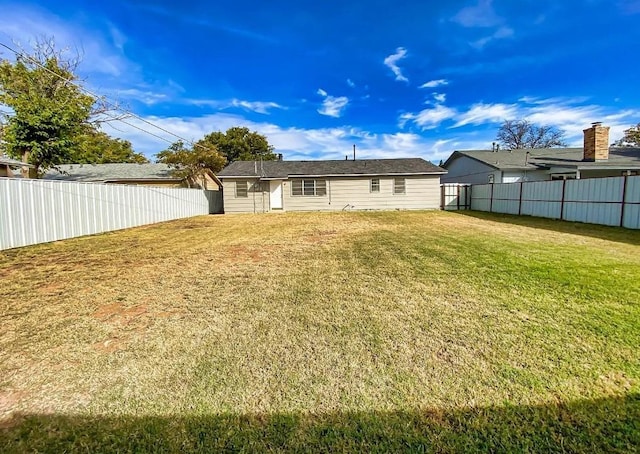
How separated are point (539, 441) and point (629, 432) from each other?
20.3 inches

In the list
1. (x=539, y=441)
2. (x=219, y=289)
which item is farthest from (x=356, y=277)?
(x=539, y=441)

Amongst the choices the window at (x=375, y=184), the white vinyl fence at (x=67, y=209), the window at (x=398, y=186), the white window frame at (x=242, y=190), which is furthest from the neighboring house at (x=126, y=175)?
the window at (x=398, y=186)

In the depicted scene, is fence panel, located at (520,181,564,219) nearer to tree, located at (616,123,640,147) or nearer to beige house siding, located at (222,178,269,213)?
beige house siding, located at (222,178,269,213)

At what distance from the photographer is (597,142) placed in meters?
15.8

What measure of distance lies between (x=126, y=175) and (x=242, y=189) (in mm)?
9834

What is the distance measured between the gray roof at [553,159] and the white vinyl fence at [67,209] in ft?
63.3

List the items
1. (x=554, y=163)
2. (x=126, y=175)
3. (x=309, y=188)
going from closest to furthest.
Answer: (x=554, y=163) < (x=309, y=188) < (x=126, y=175)

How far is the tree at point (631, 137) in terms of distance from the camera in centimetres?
3045

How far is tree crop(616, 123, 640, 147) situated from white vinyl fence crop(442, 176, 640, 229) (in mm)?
28135

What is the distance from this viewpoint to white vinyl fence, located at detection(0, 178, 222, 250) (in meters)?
6.75

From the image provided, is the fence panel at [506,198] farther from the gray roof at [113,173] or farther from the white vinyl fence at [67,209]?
the gray roof at [113,173]

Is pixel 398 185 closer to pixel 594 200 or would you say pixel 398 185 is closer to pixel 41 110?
pixel 594 200

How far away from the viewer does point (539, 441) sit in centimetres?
157

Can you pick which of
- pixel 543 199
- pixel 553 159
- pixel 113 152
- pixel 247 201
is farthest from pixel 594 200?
pixel 113 152
